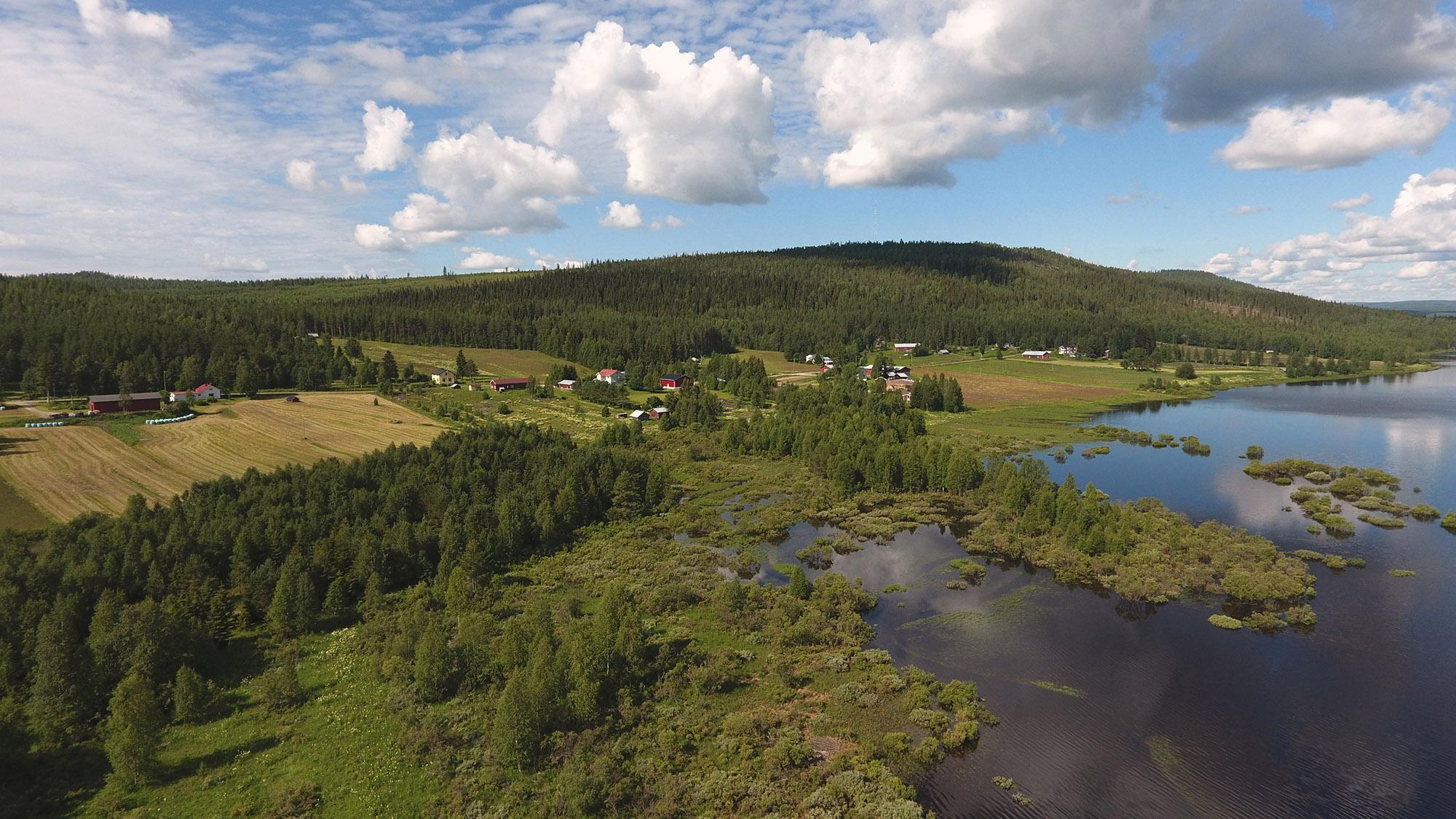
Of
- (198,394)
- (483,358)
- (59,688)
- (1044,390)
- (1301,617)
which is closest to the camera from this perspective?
(59,688)

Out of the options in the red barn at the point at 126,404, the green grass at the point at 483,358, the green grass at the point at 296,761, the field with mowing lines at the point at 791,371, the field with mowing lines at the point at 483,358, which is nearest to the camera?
the green grass at the point at 296,761

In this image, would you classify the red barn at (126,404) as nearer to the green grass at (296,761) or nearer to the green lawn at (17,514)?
the green lawn at (17,514)

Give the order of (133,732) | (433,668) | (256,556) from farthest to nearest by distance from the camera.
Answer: (256,556), (433,668), (133,732)

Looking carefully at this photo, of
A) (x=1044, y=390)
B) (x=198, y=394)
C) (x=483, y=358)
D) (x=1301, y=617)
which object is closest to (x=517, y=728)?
(x=1301, y=617)

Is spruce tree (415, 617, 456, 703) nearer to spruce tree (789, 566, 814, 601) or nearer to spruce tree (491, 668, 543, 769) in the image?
spruce tree (491, 668, 543, 769)

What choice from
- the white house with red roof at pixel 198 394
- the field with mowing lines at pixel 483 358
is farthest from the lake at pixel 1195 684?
the field with mowing lines at pixel 483 358

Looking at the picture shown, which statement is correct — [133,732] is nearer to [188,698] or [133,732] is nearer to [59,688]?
[188,698]

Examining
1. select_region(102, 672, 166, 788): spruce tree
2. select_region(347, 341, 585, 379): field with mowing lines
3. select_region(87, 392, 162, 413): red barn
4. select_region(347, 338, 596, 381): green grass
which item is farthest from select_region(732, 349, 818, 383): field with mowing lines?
→ select_region(102, 672, 166, 788): spruce tree
